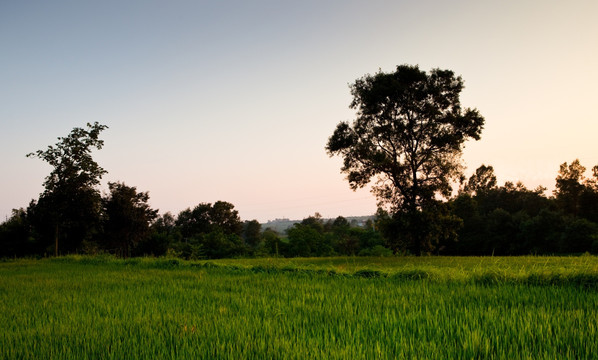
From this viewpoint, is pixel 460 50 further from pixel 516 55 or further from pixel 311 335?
pixel 311 335

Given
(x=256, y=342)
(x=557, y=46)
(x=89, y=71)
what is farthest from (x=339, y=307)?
(x=89, y=71)

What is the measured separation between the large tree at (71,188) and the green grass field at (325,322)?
23343 millimetres

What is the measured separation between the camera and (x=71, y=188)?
26109mm

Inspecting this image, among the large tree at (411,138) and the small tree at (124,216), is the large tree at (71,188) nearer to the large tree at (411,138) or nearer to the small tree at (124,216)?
the small tree at (124,216)

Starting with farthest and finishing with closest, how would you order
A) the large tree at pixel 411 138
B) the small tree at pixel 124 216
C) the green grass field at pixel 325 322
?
1. the small tree at pixel 124 216
2. the large tree at pixel 411 138
3. the green grass field at pixel 325 322

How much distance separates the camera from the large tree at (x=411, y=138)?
74.2 feet

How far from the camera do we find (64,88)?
65.1ft

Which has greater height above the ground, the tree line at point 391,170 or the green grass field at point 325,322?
the tree line at point 391,170

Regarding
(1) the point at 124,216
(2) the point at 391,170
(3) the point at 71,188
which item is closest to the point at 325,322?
(2) the point at 391,170

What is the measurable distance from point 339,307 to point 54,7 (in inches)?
639

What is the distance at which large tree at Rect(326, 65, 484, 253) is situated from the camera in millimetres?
22625

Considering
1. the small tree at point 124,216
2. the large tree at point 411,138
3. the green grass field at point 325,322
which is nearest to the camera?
the green grass field at point 325,322

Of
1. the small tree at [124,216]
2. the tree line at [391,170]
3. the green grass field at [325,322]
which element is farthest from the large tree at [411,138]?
the small tree at [124,216]

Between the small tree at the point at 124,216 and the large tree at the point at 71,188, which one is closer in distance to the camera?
the large tree at the point at 71,188
